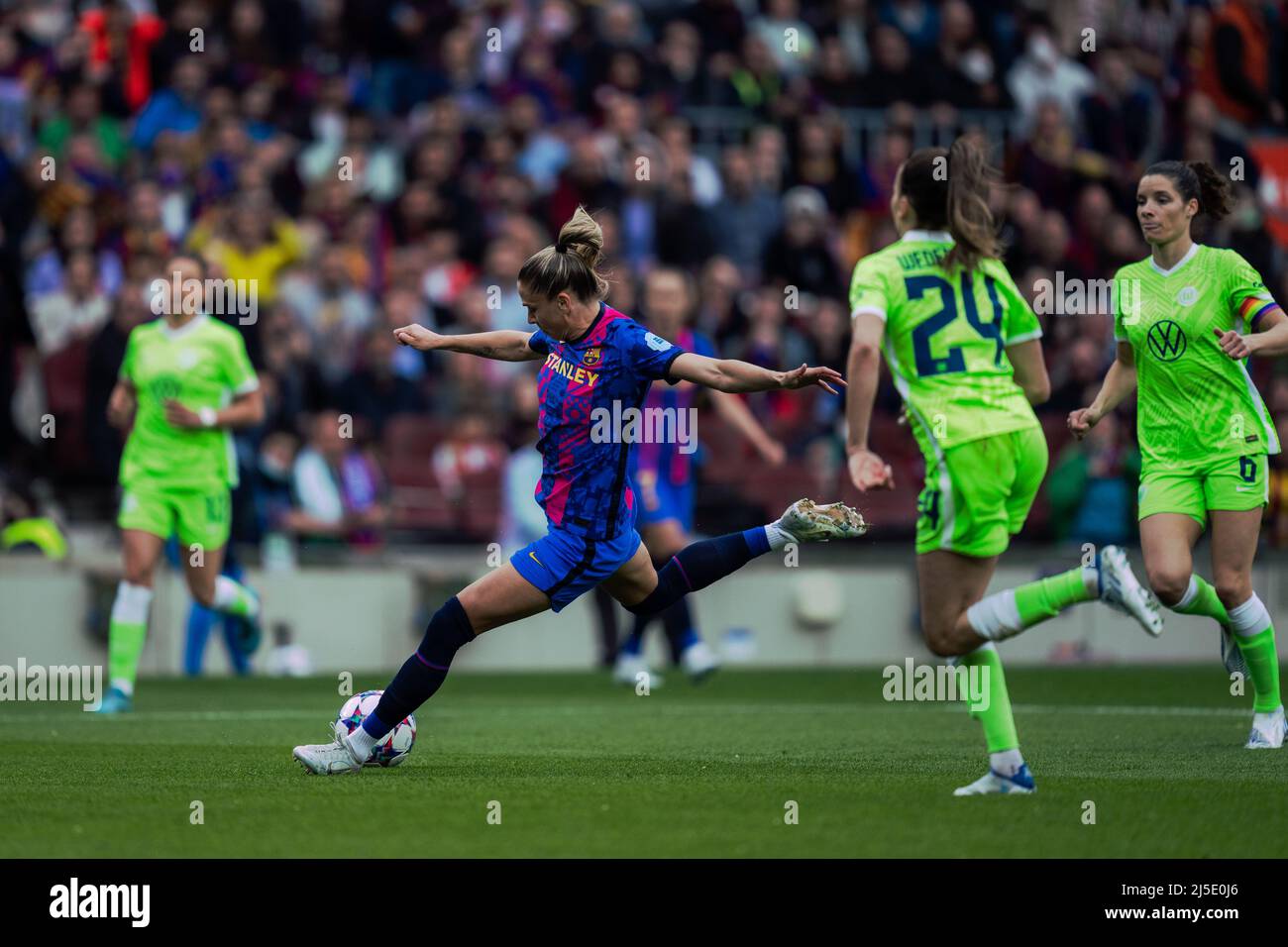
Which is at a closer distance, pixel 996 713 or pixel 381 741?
pixel 996 713

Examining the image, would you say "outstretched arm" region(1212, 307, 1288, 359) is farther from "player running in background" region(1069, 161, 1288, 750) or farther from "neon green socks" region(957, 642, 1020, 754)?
"neon green socks" region(957, 642, 1020, 754)

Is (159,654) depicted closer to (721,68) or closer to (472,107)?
(472,107)

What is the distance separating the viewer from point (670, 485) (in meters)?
15.1

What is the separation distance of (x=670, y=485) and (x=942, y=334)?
7145 mm

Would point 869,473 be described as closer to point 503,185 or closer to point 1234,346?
point 1234,346

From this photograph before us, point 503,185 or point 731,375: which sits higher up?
point 503,185

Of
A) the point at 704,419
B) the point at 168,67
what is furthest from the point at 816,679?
the point at 168,67

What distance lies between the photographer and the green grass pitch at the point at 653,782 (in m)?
6.75

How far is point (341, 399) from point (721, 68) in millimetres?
6018

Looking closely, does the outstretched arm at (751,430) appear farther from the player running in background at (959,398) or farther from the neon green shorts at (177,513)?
the player running in background at (959,398)

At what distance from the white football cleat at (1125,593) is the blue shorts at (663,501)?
23.7 feet

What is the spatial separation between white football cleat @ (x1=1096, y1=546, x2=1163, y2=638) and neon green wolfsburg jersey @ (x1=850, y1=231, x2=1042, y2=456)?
2.19 ft

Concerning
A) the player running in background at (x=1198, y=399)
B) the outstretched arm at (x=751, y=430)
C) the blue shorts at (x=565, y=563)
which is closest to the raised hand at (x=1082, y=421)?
the player running in background at (x=1198, y=399)

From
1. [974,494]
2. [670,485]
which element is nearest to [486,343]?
[974,494]
